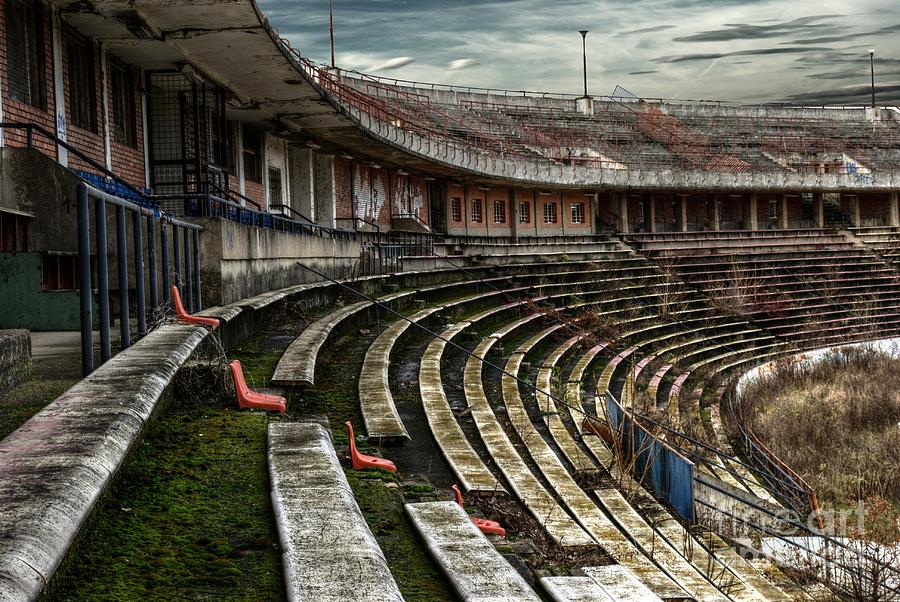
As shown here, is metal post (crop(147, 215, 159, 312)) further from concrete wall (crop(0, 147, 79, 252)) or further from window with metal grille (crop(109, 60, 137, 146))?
window with metal grille (crop(109, 60, 137, 146))

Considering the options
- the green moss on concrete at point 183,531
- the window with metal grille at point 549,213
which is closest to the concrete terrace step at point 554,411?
the green moss on concrete at point 183,531

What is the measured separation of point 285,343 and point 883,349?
20.2m

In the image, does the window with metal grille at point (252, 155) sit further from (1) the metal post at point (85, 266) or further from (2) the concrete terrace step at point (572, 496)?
(1) the metal post at point (85, 266)

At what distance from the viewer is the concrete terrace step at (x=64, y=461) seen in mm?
2668

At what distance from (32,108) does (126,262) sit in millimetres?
6293

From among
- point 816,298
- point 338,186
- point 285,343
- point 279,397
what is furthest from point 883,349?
point 279,397

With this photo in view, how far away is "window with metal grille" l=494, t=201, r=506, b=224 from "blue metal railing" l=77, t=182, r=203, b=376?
1171 inches

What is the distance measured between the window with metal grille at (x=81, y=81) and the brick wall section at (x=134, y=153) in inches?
27.8

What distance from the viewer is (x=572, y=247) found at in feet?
107

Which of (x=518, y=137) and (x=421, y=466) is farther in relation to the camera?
(x=518, y=137)

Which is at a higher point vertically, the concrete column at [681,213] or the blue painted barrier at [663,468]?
the concrete column at [681,213]

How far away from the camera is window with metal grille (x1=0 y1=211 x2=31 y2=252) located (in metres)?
8.91

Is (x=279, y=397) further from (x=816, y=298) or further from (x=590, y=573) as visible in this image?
(x=816, y=298)

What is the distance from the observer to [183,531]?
372 centimetres
